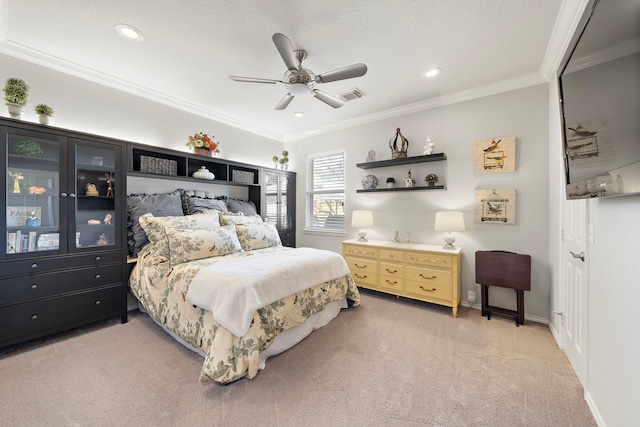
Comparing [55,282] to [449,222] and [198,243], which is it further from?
[449,222]

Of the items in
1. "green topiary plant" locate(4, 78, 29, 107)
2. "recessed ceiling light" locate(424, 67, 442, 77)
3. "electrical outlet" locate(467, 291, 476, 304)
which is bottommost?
"electrical outlet" locate(467, 291, 476, 304)

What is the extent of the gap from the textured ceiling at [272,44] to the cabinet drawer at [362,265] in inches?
88.4

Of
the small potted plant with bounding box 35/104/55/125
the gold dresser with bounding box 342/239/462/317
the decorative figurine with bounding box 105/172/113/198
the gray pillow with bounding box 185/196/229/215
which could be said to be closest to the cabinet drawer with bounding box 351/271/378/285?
the gold dresser with bounding box 342/239/462/317

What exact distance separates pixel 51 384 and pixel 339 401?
200cm

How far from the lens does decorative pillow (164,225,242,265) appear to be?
2416 millimetres

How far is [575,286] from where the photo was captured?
1888 millimetres

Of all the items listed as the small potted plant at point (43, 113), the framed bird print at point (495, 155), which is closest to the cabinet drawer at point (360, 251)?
the framed bird print at point (495, 155)

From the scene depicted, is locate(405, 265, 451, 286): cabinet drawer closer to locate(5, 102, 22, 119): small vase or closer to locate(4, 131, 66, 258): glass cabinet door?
locate(4, 131, 66, 258): glass cabinet door

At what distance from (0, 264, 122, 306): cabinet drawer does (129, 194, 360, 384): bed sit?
224mm

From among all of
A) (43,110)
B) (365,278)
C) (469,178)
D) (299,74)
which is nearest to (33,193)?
(43,110)

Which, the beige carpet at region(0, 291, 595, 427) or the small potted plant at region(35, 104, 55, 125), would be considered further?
the small potted plant at region(35, 104, 55, 125)

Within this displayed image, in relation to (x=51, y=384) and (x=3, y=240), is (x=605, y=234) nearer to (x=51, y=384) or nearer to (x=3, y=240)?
(x=51, y=384)

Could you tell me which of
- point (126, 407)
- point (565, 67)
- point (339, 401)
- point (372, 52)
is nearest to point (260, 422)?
point (339, 401)

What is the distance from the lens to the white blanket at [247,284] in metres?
1.74
